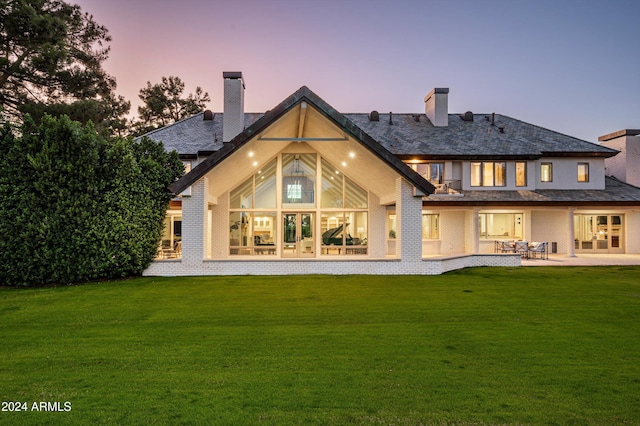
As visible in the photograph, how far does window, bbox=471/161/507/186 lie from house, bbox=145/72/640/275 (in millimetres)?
58

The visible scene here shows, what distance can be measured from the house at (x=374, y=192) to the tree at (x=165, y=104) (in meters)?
19.4

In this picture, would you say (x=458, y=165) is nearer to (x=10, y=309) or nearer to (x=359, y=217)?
(x=359, y=217)

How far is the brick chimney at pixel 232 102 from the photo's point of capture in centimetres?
1734

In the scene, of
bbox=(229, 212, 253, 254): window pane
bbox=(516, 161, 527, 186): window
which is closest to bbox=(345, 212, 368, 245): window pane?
bbox=(229, 212, 253, 254): window pane

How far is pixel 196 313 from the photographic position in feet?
24.1

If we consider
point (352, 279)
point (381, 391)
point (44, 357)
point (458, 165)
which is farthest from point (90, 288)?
point (458, 165)

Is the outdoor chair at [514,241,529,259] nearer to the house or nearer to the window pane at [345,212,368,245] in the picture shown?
the house

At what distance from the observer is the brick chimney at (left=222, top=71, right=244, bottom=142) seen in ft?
56.9

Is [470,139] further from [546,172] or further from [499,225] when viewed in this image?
[499,225]

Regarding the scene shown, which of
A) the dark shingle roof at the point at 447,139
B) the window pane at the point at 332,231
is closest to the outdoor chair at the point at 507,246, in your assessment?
the dark shingle roof at the point at 447,139

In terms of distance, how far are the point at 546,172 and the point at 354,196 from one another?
459 inches

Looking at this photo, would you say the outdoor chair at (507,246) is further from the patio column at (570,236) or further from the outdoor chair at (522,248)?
the patio column at (570,236)

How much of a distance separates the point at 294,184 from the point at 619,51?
111 feet

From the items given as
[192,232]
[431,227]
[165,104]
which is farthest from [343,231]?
[165,104]
